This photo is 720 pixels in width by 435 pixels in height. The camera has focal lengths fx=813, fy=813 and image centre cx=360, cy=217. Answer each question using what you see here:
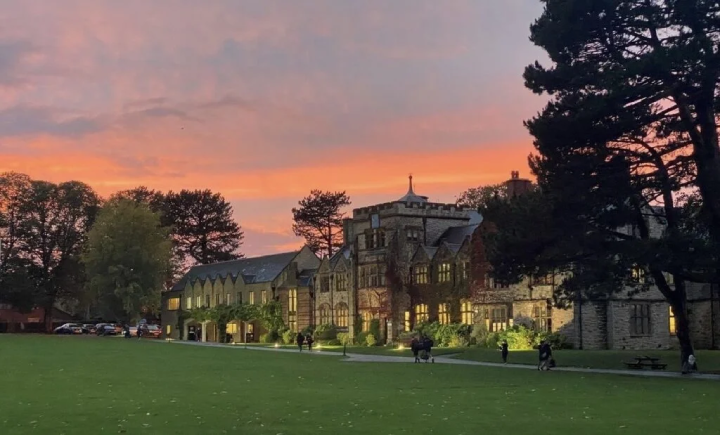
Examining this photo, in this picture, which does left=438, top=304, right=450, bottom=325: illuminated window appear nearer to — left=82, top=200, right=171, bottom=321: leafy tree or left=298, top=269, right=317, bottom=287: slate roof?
left=298, top=269, right=317, bottom=287: slate roof

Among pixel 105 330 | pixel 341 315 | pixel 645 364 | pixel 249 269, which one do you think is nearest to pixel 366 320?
pixel 341 315

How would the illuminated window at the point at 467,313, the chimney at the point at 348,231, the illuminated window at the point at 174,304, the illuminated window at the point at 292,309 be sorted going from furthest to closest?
the illuminated window at the point at 174,304, the illuminated window at the point at 292,309, the chimney at the point at 348,231, the illuminated window at the point at 467,313

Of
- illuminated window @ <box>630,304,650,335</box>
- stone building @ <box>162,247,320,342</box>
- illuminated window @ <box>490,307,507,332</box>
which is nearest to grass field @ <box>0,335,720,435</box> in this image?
illuminated window @ <box>630,304,650,335</box>

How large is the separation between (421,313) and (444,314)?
2.87 metres

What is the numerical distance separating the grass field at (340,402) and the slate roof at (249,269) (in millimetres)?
49800

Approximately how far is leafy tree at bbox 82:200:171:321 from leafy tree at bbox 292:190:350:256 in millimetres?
32435

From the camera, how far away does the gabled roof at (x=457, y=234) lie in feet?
210

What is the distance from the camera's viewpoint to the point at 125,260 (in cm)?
8906

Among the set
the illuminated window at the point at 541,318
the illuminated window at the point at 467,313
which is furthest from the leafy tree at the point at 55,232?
the illuminated window at the point at 541,318

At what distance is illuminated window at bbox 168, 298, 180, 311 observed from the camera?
9840 cm

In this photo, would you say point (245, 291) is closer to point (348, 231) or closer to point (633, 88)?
point (348, 231)

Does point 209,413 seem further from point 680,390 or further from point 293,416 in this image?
point 680,390

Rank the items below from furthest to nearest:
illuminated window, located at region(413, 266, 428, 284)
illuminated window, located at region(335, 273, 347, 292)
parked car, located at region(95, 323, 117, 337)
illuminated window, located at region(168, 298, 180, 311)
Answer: illuminated window, located at region(168, 298, 180, 311), parked car, located at region(95, 323, 117, 337), illuminated window, located at region(335, 273, 347, 292), illuminated window, located at region(413, 266, 428, 284)

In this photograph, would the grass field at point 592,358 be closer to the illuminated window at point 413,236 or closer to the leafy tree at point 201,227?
the illuminated window at point 413,236
